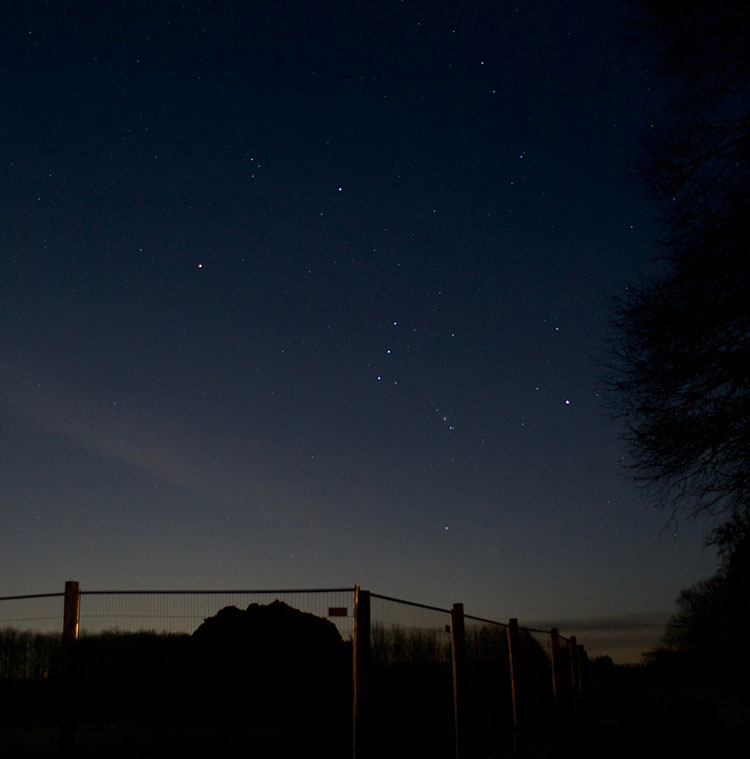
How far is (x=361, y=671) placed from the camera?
7340 millimetres

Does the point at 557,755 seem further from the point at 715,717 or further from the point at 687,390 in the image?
the point at 715,717

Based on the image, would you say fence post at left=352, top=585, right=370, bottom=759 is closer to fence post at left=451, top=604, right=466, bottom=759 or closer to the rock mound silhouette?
fence post at left=451, top=604, right=466, bottom=759

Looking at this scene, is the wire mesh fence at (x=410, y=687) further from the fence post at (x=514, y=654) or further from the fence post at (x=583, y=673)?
the fence post at (x=583, y=673)

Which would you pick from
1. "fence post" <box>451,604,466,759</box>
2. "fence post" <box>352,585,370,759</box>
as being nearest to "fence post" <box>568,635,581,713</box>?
"fence post" <box>451,604,466,759</box>

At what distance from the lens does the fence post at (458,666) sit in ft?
28.1

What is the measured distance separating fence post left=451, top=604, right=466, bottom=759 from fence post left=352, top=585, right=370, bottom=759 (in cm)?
159

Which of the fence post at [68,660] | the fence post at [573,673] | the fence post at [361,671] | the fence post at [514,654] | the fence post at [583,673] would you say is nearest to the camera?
the fence post at [361,671]

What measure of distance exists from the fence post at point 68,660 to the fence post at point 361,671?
3.07 meters

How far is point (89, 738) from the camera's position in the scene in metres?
11.6

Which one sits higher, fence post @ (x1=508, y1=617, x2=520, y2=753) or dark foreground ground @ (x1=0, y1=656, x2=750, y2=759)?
fence post @ (x1=508, y1=617, x2=520, y2=753)

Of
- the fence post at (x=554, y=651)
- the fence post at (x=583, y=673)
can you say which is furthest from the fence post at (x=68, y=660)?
the fence post at (x=583, y=673)

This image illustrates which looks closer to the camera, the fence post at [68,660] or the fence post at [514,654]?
the fence post at [68,660]

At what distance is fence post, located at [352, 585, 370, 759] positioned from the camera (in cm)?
723

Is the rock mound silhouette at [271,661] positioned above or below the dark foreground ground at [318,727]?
above
